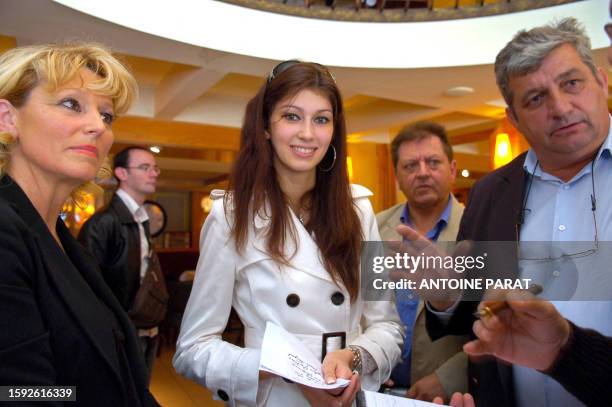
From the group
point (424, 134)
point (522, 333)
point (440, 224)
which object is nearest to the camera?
point (522, 333)

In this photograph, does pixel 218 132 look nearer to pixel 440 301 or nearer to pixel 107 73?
pixel 107 73

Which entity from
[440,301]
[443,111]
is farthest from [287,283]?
[443,111]

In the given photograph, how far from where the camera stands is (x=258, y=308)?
1247 mm

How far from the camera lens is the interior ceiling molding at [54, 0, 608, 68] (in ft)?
11.6

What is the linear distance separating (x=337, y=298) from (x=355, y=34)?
3387 mm

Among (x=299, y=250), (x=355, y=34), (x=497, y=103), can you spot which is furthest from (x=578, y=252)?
(x=497, y=103)

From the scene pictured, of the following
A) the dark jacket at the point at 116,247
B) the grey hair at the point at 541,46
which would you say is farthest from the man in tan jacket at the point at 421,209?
the dark jacket at the point at 116,247

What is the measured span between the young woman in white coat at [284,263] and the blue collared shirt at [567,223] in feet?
1.28

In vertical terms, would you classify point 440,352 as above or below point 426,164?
below

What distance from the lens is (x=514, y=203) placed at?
125cm

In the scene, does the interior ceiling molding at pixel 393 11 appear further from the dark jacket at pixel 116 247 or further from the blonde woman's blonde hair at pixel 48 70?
the blonde woman's blonde hair at pixel 48 70

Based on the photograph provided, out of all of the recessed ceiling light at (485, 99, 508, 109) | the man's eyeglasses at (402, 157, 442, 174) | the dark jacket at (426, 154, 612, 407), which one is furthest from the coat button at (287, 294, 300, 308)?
the recessed ceiling light at (485, 99, 508, 109)

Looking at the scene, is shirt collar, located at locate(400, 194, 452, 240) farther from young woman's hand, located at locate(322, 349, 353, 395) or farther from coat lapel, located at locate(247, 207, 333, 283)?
young woman's hand, located at locate(322, 349, 353, 395)

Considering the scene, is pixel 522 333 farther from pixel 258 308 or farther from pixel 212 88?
pixel 212 88
